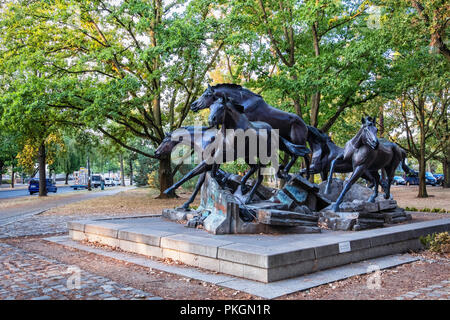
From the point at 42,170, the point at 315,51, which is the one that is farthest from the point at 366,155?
the point at 42,170

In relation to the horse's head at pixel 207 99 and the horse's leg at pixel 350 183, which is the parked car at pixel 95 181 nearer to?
the horse's head at pixel 207 99

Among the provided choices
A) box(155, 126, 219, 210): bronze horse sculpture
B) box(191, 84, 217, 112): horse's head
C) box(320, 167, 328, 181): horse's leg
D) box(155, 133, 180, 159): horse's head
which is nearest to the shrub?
box(320, 167, 328, 181): horse's leg

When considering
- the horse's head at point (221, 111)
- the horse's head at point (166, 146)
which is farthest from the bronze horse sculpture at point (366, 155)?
the horse's head at point (166, 146)

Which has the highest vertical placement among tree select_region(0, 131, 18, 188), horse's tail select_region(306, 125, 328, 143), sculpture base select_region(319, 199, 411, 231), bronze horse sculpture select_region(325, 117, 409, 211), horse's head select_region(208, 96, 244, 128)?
tree select_region(0, 131, 18, 188)

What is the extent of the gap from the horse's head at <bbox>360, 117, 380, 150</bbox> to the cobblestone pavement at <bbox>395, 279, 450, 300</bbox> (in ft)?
14.8

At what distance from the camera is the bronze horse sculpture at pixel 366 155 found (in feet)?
32.3

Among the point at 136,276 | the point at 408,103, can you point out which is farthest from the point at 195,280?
the point at 408,103

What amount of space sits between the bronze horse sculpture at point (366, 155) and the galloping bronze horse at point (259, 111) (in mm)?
1333

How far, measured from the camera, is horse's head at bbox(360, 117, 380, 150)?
9.67 m

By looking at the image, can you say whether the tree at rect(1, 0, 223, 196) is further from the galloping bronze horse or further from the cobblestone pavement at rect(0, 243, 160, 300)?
the cobblestone pavement at rect(0, 243, 160, 300)

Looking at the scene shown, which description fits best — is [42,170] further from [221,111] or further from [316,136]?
[221,111]

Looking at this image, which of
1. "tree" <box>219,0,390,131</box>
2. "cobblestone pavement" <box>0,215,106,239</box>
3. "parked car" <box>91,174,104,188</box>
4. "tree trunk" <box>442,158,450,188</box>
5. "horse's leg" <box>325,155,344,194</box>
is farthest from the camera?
"parked car" <box>91,174,104,188</box>

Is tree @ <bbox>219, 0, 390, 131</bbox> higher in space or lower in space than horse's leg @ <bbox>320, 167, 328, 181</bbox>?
higher

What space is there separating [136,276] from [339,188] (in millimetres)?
7349
